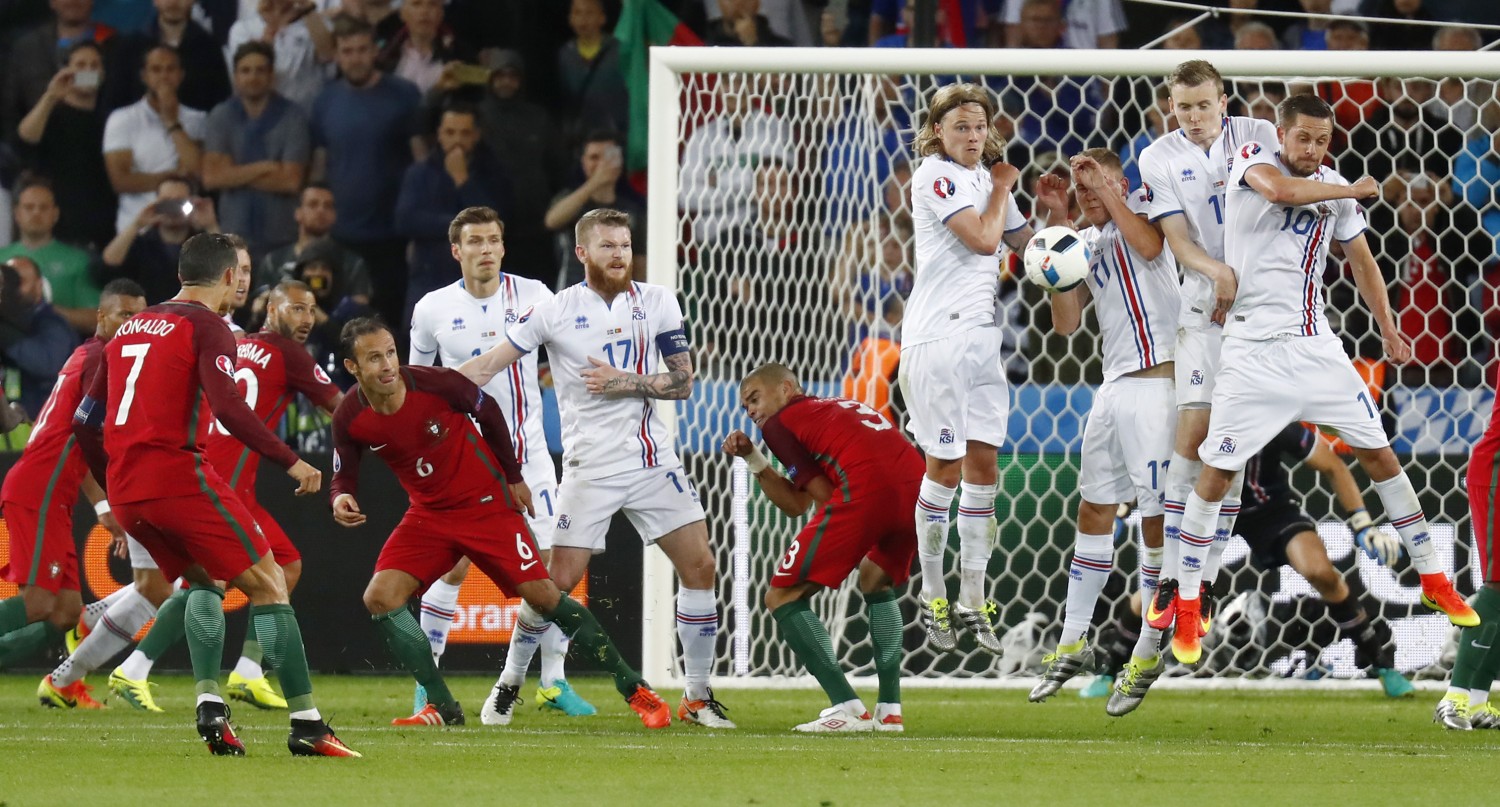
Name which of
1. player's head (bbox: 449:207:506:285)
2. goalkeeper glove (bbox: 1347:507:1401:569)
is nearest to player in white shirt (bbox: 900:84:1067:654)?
player's head (bbox: 449:207:506:285)

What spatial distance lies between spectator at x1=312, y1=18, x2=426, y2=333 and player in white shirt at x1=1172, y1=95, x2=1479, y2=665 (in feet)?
20.5

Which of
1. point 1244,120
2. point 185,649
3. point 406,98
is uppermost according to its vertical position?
point 406,98

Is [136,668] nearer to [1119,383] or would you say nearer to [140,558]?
[140,558]

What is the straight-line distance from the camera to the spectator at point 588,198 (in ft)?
39.9

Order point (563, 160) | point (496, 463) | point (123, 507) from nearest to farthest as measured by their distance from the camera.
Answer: point (123, 507)
point (496, 463)
point (563, 160)

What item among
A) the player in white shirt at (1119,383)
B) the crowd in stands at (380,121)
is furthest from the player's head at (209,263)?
the crowd in stands at (380,121)

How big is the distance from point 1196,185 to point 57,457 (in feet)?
17.2

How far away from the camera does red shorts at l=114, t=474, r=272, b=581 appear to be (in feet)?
21.0

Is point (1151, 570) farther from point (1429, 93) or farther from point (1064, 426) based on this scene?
point (1429, 93)

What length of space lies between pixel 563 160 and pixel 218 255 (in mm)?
6260

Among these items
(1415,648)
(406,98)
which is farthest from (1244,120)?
(406,98)

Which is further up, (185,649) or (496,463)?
(496,463)

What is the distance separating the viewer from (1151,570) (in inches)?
333

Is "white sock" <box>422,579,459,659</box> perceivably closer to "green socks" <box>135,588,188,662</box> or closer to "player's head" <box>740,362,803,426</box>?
"green socks" <box>135,588,188,662</box>
